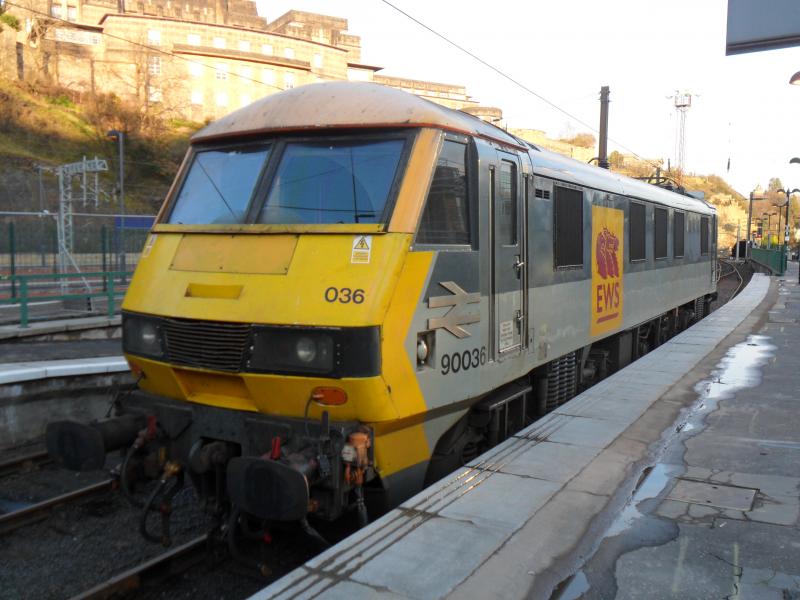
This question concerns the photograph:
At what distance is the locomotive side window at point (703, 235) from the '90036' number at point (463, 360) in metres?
12.3

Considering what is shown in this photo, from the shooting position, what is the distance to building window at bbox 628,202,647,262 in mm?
10234

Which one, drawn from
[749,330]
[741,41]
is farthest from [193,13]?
[741,41]

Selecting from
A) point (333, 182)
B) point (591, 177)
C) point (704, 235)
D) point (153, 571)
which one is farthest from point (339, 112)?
point (704, 235)

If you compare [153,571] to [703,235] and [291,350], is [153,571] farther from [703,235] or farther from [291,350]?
[703,235]

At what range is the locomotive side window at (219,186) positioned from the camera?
→ 200 inches

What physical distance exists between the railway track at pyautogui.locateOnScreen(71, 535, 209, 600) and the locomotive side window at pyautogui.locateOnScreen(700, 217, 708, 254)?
45.7ft

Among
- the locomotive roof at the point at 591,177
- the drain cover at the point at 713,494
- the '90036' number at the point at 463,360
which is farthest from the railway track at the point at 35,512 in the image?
the locomotive roof at the point at 591,177

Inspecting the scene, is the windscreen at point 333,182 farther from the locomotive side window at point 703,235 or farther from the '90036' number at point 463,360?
the locomotive side window at point 703,235

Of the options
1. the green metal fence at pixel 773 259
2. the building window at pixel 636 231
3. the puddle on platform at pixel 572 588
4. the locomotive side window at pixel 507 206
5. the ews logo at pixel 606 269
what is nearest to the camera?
the puddle on platform at pixel 572 588

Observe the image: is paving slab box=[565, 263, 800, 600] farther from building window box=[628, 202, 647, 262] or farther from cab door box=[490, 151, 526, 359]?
building window box=[628, 202, 647, 262]

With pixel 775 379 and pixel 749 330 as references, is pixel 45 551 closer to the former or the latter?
pixel 775 379

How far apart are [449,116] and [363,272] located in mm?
1570

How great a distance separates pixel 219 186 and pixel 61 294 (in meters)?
10.6

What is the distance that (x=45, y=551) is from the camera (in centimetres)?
550
